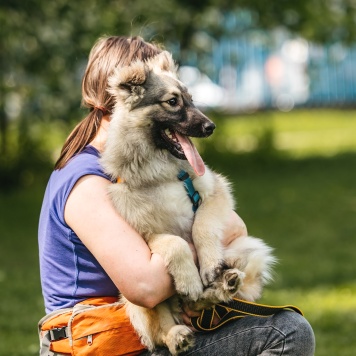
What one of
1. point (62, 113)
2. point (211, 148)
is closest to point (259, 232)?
point (62, 113)

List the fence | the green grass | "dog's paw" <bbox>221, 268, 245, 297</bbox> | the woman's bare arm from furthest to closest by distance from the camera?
the fence < the green grass < "dog's paw" <bbox>221, 268, 245, 297</bbox> < the woman's bare arm

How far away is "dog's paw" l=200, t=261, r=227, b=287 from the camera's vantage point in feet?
12.4

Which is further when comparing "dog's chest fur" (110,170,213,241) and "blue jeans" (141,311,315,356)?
"dog's chest fur" (110,170,213,241)

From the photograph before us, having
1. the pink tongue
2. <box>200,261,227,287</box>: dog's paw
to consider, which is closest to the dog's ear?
the pink tongue

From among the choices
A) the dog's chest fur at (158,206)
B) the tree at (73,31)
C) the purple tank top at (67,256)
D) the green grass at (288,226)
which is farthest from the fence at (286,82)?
the purple tank top at (67,256)

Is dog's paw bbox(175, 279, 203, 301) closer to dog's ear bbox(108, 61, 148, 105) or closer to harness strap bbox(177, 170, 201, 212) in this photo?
harness strap bbox(177, 170, 201, 212)

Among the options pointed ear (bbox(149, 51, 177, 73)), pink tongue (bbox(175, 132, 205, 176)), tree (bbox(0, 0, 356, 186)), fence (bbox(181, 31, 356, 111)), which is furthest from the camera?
fence (bbox(181, 31, 356, 111))

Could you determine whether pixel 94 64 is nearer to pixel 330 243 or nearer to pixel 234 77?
pixel 330 243

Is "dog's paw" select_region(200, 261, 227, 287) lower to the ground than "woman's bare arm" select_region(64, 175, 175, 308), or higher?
lower

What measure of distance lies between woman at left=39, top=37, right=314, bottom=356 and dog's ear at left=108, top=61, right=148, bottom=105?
12 cm

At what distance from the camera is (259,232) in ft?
37.4

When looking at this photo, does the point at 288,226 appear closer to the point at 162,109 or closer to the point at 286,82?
the point at 162,109

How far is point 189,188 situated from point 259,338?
775 mm

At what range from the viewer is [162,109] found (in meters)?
3.91
